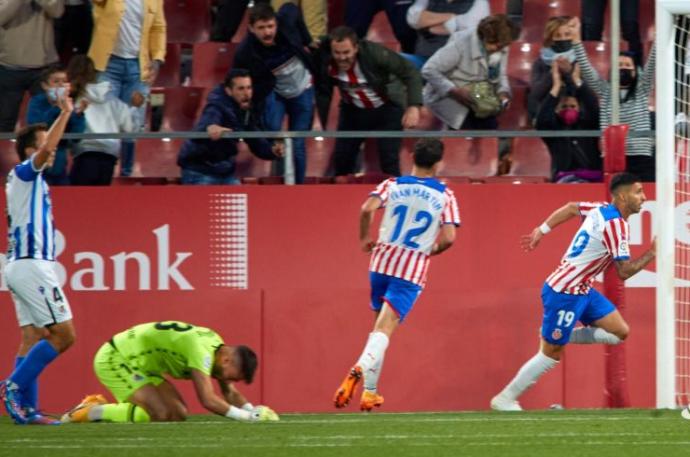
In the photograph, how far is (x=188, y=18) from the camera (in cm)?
1443

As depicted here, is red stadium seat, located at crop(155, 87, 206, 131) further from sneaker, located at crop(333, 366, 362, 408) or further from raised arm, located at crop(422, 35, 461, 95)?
sneaker, located at crop(333, 366, 362, 408)

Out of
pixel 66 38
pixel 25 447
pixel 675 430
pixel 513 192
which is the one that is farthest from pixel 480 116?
pixel 25 447

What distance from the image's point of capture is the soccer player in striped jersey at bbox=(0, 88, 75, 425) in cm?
998

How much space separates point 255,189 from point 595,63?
10.6 ft

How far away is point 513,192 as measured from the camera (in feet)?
40.5

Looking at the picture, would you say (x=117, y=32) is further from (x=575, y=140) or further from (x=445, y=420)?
(x=445, y=420)

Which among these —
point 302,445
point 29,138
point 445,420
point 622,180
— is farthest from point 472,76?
point 302,445

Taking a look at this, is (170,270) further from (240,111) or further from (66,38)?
(66,38)

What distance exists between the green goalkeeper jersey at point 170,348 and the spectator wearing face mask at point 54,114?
8.00 feet

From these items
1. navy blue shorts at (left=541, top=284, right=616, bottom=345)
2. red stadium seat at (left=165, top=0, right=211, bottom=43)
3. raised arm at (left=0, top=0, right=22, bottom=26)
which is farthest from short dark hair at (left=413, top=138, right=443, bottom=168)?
red stadium seat at (left=165, top=0, right=211, bottom=43)

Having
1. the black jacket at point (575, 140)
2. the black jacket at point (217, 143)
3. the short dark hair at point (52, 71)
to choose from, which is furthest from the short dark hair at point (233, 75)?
the black jacket at point (575, 140)

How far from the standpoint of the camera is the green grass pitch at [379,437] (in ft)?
26.1

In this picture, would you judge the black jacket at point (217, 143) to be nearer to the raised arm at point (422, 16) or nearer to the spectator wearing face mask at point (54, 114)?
the spectator wearing face mask at point (54, 114)

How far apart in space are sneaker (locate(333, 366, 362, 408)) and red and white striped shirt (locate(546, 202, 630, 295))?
5.58 ft
